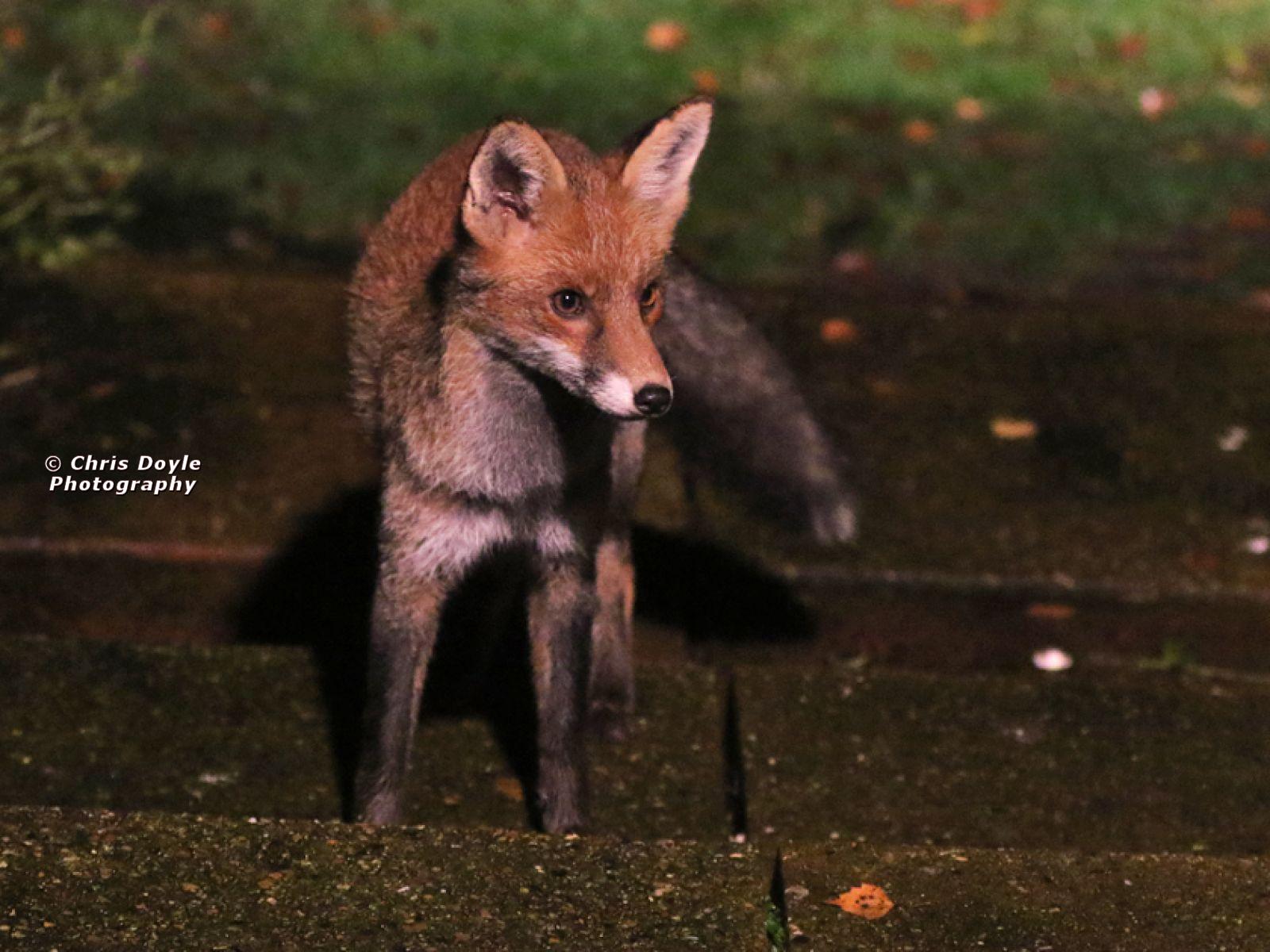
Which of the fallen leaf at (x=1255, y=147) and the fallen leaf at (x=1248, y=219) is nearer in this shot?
the fallen leaf at (x=1248, y=219)

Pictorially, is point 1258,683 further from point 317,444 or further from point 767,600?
point 317,444

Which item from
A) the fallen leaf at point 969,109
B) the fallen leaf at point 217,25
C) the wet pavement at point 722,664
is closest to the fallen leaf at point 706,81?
the fallen leaf at point 969,109

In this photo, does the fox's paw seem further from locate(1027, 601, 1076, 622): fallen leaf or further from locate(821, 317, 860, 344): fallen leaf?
locate(821, 317, 860, 344): fallen leaf

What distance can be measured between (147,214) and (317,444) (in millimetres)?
2382

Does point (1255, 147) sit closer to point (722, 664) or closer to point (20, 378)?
point (722, 664)

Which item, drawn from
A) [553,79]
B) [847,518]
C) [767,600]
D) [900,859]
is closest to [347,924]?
[900,859]

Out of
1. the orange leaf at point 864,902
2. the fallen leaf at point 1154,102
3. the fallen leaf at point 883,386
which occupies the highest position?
the fallen leaf at point 1154,102

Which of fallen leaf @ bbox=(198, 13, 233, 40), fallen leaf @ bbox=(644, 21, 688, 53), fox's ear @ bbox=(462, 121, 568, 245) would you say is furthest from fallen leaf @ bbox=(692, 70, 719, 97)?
fox's ear @ bbox=(462, 121, 568, 245)

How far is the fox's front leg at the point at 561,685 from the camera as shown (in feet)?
14.0

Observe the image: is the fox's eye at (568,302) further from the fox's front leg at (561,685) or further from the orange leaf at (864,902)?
the orange leaf at (864,902)

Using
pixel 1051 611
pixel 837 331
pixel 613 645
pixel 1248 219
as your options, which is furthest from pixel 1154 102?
pixel 613 645

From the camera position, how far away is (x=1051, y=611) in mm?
5434

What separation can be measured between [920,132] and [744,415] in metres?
4.55

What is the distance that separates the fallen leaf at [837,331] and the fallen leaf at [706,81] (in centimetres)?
288
